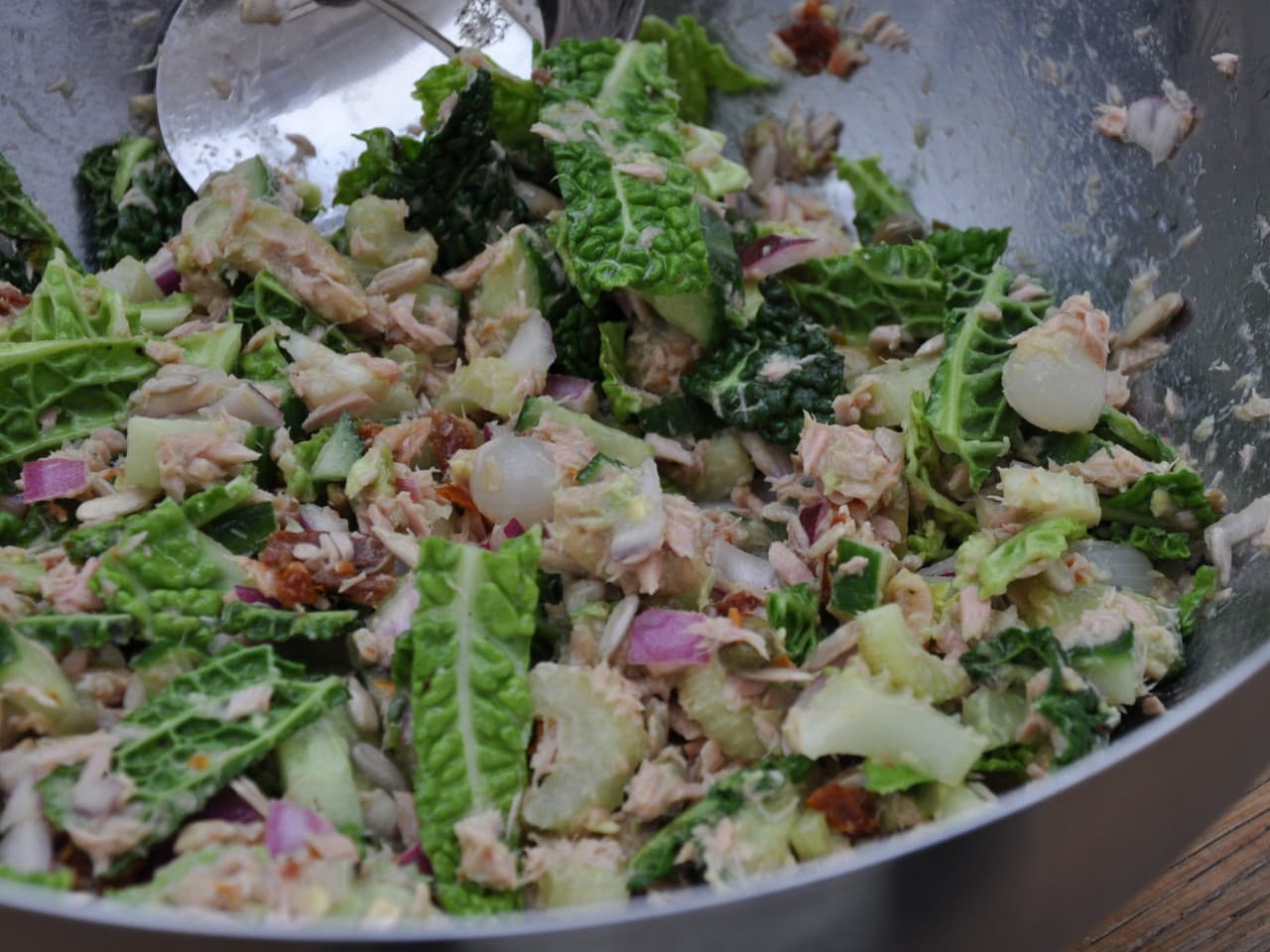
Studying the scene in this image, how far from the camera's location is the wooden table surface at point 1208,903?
2.43 meters

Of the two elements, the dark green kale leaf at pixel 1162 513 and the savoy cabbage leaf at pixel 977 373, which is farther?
the savoy cabbage leaf at pixel 977 373

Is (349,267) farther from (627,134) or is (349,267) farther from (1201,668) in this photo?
(1201,668)

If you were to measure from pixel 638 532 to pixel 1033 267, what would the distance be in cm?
146

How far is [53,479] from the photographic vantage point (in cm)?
257

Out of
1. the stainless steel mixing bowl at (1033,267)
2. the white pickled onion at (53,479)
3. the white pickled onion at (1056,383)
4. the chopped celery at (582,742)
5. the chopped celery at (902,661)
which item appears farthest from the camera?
the white pickled onion at (1056,383)

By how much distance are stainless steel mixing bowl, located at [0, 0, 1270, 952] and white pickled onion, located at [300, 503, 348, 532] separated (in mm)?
1087

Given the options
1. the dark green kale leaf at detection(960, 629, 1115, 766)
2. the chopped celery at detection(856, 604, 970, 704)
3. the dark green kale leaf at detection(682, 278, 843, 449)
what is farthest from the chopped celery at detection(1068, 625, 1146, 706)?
the dark green kale leaf at detection(682, 278, 843, 449)

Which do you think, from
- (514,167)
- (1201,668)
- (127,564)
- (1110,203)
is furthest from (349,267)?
(1201,668)

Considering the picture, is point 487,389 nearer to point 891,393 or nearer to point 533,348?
point 533,348

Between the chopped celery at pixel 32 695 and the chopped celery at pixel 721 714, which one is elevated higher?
the chopped celery at pixel 721 714

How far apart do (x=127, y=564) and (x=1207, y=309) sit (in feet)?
7.61

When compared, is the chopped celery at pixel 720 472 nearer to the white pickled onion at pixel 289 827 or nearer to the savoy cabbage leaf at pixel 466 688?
the savoy cabbage leaf at pixel 466 688

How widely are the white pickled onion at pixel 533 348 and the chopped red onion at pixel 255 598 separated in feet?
2.80

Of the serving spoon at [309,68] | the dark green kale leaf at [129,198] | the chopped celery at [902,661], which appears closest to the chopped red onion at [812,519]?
the chopped celery at [902,661]
